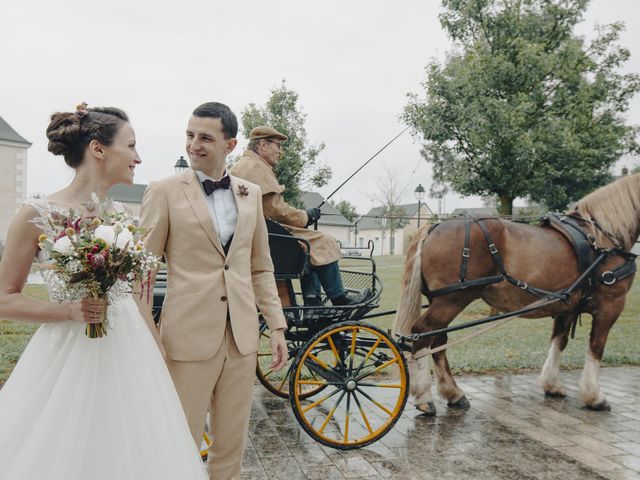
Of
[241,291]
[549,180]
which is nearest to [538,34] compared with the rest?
[549,180]

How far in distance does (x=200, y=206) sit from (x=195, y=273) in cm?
29

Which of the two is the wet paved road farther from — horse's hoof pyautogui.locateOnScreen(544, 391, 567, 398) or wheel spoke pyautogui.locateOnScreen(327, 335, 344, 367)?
wheel spoke pyautogui.locateOnScreen(327, 335, 344, 367)

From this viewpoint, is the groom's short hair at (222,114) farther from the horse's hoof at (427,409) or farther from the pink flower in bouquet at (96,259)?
the horse's hoof at (427,409)

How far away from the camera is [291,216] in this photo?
409 cm

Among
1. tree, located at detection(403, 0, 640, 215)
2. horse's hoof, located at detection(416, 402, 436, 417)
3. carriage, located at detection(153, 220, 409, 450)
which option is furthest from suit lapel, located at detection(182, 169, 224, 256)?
tree, located at detection(403, 0, 640, 215)

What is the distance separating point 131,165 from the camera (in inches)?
80.1

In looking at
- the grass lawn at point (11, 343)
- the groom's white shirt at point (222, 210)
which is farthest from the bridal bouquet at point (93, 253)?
the grass lawn at point (11, 343)

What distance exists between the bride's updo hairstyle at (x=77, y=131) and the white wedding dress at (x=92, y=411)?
527mm

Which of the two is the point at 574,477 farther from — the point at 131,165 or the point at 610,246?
the point at 131,165

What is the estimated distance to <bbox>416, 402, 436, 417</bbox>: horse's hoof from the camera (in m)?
4.48

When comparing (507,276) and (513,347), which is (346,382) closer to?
(507,276)

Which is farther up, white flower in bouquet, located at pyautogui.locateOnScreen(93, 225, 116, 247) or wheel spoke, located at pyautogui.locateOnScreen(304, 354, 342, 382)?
white flower in bouquet, located at pyautogui.locateOnScreen(93, 225, 116, 247)

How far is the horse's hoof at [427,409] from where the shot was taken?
4.48 meters

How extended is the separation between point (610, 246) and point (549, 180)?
7.76 metres
